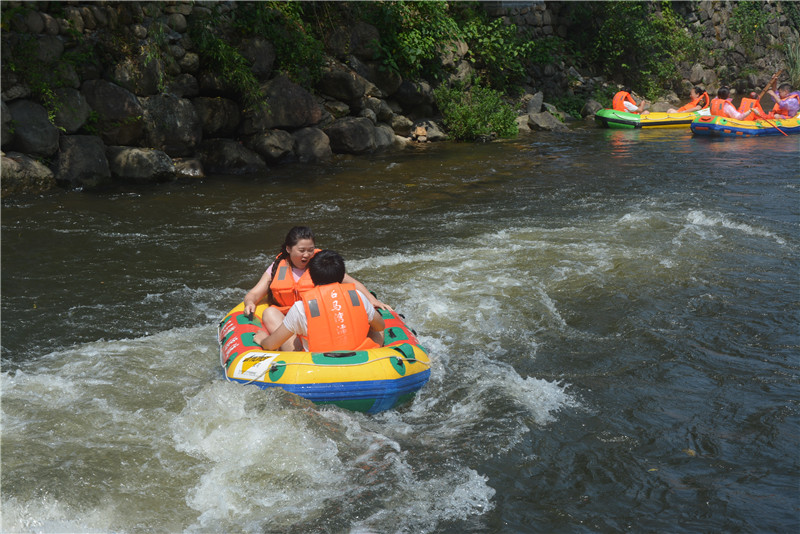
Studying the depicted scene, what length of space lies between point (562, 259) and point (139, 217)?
5230 mm

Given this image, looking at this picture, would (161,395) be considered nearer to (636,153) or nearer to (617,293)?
(617,293)

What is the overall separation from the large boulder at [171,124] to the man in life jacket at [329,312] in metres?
7.49

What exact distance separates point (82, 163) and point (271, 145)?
3.05 metres

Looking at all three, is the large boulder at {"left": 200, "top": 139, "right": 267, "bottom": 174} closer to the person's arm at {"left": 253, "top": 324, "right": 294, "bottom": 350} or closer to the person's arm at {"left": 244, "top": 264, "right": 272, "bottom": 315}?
the person's arm at {"left": 244, "top": 264, "right": 272, "bottom": 315}

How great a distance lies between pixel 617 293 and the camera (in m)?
6.25

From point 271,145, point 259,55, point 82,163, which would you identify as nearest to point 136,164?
point 82,163

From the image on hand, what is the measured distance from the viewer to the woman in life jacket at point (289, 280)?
4.98 metres

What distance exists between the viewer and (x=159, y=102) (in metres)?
11.0

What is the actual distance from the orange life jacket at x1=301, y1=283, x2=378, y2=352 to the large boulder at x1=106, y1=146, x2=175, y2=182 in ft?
23.3

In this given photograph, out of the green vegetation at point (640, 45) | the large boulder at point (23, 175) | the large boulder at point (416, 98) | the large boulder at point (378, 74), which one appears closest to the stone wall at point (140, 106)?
the large boulder at point (23, 175)

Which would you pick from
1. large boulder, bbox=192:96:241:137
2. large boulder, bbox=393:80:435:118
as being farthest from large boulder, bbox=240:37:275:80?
large boulder, bbox=393:80:435:118

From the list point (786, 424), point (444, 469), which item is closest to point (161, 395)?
point (444, 469)

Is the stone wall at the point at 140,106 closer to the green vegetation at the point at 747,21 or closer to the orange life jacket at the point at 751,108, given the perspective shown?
the orange life jacket at the point at 751,108

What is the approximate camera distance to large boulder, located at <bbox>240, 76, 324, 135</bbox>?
39.6ft
